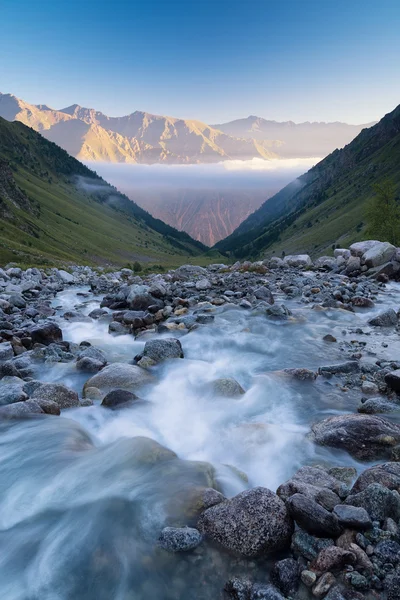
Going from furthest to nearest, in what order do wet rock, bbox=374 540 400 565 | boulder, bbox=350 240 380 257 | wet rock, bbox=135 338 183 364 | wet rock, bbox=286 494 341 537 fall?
boulder, bbox=350 240 380 257 → wet rock, bbox=135 338 183 364 → wet rock, bbox=286 494 341 537 → wet rock, bbox=374 540 400 565

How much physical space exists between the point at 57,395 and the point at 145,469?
12.8 ft

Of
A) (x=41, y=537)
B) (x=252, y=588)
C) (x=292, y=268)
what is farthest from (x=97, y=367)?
(x=292, y=268)

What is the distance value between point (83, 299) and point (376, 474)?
78.3 ft

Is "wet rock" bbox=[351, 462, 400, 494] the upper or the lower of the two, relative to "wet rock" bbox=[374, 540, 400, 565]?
lower

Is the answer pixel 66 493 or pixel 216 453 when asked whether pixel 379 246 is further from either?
pixel 66 493

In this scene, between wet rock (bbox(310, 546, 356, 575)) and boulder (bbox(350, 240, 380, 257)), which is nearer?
wet rock (bbox(310, 546, 356, 575))

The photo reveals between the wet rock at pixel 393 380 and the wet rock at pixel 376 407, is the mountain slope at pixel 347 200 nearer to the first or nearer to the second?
the wet rock at pixel 393 380

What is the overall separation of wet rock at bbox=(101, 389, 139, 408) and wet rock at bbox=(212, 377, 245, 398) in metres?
2.67

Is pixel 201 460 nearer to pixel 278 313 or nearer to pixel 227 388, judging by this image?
pixel 227 388

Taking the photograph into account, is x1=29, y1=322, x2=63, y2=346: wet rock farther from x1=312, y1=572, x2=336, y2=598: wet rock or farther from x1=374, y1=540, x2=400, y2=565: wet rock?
x1=374, y1=540, x2=400, y2=565: wet rock

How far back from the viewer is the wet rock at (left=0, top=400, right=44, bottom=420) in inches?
366

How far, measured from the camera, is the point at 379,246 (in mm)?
32406

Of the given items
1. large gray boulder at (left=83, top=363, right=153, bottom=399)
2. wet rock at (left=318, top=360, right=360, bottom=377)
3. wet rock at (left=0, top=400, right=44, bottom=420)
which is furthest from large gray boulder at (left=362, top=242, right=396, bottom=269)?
wet rock at (left=0, top=400, right=44, bottom=420)

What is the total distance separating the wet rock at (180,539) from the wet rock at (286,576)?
1197 millimetres
